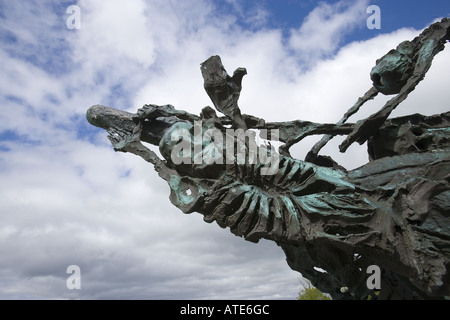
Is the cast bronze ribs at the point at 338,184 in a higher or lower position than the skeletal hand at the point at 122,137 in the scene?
lower

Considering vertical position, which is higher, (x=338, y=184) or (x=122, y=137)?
(x=122, y=137)

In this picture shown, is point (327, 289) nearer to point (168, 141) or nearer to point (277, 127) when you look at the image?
point (277, 127)

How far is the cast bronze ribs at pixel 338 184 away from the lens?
333cm

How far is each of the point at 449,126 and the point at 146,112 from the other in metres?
3.25

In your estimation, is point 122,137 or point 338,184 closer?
point 338,184

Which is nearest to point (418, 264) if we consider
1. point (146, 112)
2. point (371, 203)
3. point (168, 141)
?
point (371, 203)

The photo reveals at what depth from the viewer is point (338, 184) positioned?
3750 mm

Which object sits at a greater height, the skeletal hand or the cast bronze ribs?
the skeletal hand

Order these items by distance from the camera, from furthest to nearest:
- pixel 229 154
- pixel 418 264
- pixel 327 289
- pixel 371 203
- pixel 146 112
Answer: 1. pixel 146 112
2. pixel 327 289
3. pixel 229 154
4. pixel 371 203
5. pixel 418 264

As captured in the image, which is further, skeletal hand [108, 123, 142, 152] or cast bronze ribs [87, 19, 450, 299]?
skeletal hand [108, 123, 142, 152]

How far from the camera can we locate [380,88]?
4461 mm

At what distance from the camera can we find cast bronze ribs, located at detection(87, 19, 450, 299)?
3328 millimetres

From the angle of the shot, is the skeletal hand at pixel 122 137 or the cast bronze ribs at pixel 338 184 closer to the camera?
the cast bronze ribs at pixel 338 184

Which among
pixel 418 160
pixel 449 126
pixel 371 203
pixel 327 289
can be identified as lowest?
pixel 327 289
